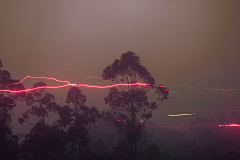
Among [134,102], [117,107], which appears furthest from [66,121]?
[134,102]

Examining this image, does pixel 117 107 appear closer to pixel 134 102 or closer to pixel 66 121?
pixel 134 102

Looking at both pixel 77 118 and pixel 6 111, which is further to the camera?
pixel 77 118

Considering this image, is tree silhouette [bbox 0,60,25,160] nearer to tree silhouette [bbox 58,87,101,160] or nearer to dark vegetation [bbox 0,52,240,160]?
dark vegetation [bbox 0,52,240,160]

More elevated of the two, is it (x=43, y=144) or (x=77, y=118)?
(x=77, y=118)

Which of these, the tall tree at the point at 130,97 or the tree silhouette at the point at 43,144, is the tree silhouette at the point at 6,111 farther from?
the tall tree at the point at 130,97

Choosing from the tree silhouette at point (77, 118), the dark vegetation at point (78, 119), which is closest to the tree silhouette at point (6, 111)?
the dark vegetation at point (78, 119)

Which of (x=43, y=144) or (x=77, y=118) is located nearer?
(x=43, y=144)

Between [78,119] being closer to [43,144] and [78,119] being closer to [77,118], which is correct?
[77,118]

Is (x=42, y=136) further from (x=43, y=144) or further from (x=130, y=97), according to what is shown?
(x=130, y=97)

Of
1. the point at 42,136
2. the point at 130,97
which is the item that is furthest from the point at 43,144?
the point at 130,97
